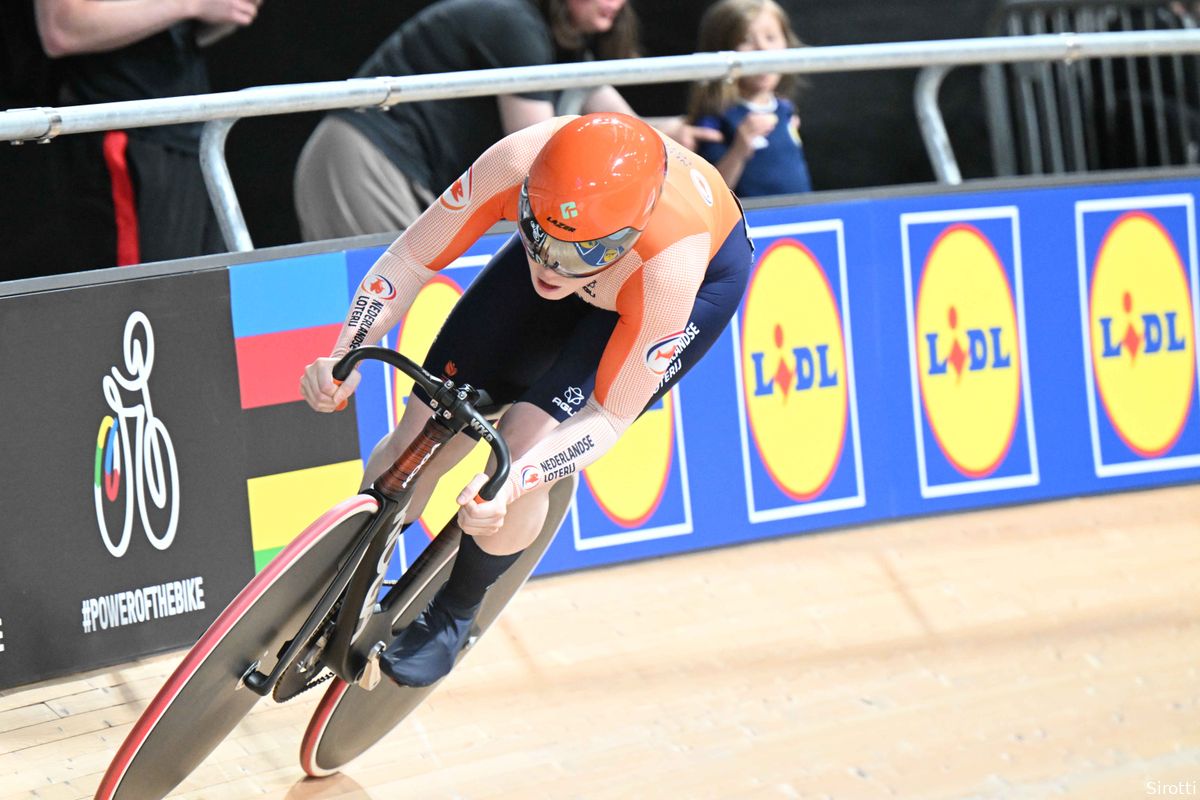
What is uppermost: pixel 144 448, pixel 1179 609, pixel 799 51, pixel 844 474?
pixel 799 51

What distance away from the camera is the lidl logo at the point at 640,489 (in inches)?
217

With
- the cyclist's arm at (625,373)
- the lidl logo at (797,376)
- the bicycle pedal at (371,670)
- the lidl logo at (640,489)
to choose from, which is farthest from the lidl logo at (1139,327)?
the bicycle pedal at (371,670)

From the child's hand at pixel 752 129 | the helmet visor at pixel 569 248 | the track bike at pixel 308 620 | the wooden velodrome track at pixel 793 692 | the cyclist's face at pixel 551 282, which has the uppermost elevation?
the child's hand at pixel 752 129

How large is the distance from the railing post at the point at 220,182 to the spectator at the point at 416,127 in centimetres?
59

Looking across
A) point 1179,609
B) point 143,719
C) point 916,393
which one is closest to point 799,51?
point 916,393

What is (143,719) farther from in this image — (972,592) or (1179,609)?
(1179,609)

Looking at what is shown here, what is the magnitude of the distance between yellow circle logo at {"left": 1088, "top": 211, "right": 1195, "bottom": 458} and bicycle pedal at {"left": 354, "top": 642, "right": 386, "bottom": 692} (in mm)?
3713

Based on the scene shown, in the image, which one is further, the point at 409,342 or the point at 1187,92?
the point at 1187,92

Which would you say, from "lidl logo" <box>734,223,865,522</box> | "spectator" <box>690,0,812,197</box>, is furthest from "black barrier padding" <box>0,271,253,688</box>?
"spectator" <box>690,0,812,197</box>

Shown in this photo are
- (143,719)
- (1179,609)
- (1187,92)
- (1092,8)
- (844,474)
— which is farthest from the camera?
(1187,92)

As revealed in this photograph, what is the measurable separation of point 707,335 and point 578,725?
1.24 metres

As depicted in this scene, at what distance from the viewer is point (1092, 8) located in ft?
25.5

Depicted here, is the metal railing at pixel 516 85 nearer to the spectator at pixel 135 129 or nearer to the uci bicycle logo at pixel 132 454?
the spectator at pixel 135 129

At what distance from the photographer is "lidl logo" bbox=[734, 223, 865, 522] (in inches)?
227
